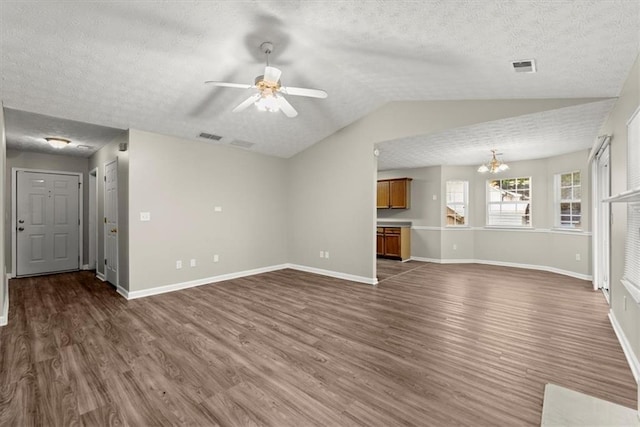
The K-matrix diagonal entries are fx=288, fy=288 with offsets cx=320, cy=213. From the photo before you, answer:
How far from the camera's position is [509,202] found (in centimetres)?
690

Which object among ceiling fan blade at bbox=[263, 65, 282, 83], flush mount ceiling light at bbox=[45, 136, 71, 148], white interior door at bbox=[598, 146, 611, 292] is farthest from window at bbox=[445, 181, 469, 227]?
flush mount ceiling light at bbox=[45, 136, 71, 148]

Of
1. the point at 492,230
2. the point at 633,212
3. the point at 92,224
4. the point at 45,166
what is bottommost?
the point at 492,230

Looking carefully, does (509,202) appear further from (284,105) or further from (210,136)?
(210,136)

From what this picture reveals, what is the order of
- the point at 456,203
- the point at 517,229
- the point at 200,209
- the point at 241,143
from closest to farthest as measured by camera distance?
the point at 200,209 < the point at 241,143 < the point at 517,229 < the point at 456,203

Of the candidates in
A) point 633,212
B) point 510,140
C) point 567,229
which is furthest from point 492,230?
point 633,212

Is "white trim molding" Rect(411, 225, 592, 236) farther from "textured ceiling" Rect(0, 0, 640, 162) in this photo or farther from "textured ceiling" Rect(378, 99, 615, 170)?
"textured ceiling" Rect(0, 0, 640, 162)

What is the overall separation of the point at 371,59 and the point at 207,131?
295 cm

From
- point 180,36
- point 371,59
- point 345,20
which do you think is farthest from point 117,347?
point 371,59

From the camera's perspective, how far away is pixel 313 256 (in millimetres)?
6059

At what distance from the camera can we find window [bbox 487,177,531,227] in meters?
6.69

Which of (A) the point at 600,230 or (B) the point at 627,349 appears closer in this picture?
(B) the point at 627,349

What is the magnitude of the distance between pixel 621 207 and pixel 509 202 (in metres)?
4.31

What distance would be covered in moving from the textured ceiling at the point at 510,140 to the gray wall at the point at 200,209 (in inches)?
104

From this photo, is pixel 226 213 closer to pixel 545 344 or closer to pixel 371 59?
pixel 371 59
